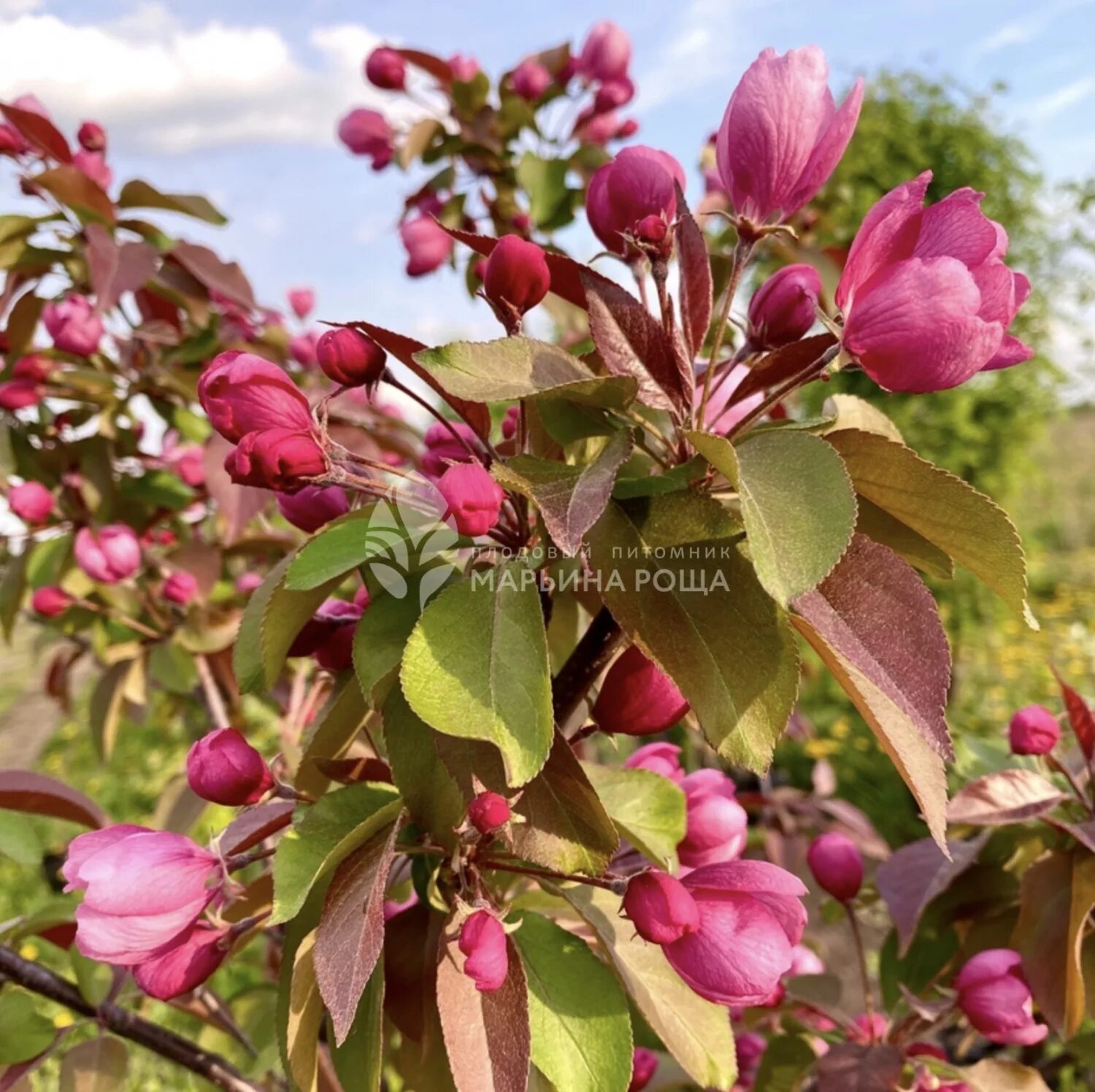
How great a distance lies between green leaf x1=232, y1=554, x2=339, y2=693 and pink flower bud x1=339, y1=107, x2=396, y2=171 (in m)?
1.31

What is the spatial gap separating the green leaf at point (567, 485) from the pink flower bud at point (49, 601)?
4.15ft

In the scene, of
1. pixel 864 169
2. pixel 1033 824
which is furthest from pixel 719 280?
pixel 864 169

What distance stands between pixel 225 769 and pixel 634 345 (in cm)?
40

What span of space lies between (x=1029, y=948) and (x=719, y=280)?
750 mm

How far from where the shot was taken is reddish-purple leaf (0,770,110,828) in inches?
34.2

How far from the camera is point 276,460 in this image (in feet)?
1.75

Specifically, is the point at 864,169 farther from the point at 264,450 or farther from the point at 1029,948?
the point at 264,450

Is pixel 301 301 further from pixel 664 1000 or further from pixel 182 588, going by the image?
pixel 664 1000

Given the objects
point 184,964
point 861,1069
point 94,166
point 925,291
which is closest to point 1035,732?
point 861,1069

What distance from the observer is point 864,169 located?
410 centimetres

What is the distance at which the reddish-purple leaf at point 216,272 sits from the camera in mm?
1475

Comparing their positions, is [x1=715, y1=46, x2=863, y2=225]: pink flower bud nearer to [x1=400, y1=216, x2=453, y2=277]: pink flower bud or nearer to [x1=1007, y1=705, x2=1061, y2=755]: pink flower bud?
[x1=1007, y1=705, x2=1061, y2=755]: pink flower bud

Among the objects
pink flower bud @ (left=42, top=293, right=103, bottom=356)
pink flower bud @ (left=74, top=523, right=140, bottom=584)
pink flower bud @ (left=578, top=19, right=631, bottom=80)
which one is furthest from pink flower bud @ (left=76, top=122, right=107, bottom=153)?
pink flower bud @ (left=578, top=19, right=631, bottom=80)

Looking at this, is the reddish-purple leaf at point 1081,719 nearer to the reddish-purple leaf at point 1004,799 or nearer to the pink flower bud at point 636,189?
the reddish-purple leaf at point 1004,799
